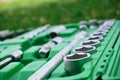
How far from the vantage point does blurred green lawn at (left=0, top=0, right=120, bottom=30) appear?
4.49 metres

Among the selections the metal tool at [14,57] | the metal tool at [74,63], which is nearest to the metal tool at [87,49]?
the metal tool at [74,63]

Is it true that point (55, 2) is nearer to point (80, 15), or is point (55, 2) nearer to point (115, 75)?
point (80, 15)

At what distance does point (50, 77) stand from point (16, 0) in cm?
577

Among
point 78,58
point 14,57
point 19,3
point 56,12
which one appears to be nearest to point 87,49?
point 78,58

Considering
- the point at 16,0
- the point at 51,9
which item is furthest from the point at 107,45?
the point at 16,0

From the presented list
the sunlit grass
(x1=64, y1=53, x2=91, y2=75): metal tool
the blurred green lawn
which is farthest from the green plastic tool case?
the sunlit grass

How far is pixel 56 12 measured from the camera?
511 centimetres

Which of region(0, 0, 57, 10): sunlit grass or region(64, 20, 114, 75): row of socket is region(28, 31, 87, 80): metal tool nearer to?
region(64, 20, 114, 75): row of socket

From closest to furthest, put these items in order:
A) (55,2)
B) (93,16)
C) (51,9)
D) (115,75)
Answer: (115,75)
(93,16)
(51,9)
(55,2)

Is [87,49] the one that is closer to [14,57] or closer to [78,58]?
[78,58]

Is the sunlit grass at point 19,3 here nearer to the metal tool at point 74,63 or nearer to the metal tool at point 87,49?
the metal tool at point 87,49

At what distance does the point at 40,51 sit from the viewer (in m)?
1.62

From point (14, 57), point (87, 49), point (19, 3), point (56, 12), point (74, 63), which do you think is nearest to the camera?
point (74, 63)

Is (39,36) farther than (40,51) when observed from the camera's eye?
Yes
